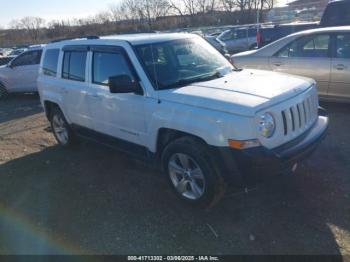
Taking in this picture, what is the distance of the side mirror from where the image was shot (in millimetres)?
3924

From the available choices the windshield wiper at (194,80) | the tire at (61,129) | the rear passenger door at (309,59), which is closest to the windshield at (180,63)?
the windshield wiper at (194,80)

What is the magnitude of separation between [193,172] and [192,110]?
0.70 meters

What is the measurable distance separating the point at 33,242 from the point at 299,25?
14.2 m

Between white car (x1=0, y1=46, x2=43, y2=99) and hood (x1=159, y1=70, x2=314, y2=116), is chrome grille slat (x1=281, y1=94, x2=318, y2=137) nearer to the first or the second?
hood (x1=159, y1=70, x2=314, y2=116)

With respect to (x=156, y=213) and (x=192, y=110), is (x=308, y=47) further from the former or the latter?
(x=156, y=213)

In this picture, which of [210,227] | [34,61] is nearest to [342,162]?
[210,227]

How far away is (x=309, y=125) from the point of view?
389 centimetres

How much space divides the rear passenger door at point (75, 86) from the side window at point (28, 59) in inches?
267

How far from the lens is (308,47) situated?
22.6 ft

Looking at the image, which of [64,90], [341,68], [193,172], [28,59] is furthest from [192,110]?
[28,59]

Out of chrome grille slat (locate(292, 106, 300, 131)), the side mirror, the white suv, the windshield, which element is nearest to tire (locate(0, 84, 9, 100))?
the white suv

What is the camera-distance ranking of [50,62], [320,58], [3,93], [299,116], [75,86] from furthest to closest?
[3,93], [320,58], [50,62], [75,86], [299,116]

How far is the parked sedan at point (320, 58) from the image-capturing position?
20.9 feet

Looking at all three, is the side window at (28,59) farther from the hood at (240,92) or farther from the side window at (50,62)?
the hood at (240,92)
